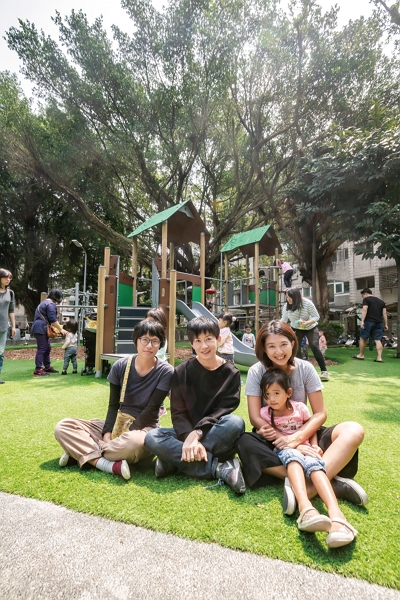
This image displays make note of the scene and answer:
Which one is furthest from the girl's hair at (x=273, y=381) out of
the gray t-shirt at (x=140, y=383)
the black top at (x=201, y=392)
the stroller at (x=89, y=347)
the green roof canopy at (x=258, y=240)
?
the green roof canopy at (x=258, y=240)

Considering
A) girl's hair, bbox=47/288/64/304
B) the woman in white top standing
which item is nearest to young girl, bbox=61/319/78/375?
girl's hair, bbox=47/288/64/304

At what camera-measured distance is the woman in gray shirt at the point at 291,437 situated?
202 centimetres

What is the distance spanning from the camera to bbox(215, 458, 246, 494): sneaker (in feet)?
6.97

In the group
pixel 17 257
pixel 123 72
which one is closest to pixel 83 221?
pixel 17 257

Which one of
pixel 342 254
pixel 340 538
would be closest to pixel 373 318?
pixel 340 538

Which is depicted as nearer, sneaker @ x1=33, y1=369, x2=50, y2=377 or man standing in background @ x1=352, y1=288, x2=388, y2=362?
sneaker @ x1=33, y1=369, x2=50, y2=377

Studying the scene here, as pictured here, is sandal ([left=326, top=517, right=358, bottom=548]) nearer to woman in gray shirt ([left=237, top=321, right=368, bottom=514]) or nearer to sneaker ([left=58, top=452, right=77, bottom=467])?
woman in gray shirt ([left=237, top=321, right=368, bottom=514])

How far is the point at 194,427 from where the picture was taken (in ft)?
8.19

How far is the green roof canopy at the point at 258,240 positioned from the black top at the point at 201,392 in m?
10.1

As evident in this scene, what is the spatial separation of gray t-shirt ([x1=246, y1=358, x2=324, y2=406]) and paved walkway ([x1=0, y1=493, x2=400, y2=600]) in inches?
42.7

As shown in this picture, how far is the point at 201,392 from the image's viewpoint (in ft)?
8.49

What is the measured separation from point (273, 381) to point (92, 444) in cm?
140

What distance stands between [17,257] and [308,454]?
79.9 feet

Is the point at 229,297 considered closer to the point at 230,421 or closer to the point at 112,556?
the point at 230,421
